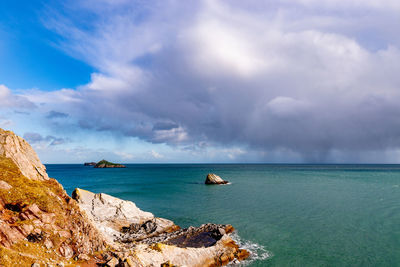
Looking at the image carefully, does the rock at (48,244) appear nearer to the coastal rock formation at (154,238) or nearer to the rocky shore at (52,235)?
the rocky shore at (52,235)

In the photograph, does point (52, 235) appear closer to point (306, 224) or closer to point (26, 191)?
point (26, 191)

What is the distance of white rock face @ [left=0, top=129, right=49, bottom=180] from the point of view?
74.2ft

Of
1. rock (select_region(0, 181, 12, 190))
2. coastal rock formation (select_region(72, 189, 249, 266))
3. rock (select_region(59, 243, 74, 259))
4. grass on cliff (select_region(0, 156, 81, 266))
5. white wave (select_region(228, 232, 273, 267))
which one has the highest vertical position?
rock (select_region(0, 181, 12, 190))

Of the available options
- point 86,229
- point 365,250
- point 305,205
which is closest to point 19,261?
point 86,229

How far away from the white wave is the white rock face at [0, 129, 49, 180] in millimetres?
23172

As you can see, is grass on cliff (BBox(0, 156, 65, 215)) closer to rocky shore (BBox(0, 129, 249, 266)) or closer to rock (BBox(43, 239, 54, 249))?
rocky shore (BBox(0, 129, 249, 266))

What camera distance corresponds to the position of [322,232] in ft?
115

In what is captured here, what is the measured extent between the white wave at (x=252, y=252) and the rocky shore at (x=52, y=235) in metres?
0.79

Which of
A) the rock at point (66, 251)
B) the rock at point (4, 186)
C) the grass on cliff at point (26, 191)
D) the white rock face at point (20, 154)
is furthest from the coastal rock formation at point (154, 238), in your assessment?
the rock at point (4, 186)

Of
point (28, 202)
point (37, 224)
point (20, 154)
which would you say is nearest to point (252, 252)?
point (37, 224)

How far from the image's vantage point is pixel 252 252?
27688 mm

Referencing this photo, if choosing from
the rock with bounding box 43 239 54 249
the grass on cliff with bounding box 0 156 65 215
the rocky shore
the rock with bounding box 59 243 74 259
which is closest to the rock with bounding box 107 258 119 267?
the rocky shore

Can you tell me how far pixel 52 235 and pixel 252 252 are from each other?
21.7 m

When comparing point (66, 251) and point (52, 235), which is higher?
point (52, 235)
